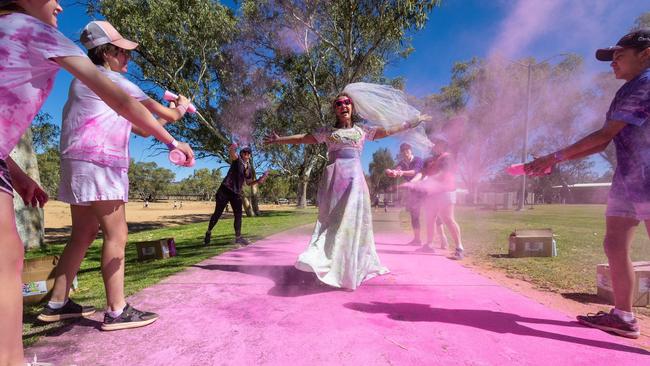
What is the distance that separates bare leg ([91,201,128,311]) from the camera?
7.48ft

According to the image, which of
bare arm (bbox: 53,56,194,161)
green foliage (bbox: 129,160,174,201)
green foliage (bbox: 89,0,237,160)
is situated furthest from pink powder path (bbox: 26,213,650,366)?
green foliage (bbox: 129,160,174,201)

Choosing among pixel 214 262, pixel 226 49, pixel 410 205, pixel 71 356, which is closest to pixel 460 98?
pixel 226 49

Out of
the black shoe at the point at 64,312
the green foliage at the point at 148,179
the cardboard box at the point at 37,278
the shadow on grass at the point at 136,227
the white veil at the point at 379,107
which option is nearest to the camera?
the black shoe at the point at 64,312

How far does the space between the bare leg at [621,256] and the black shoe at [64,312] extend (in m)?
3.98

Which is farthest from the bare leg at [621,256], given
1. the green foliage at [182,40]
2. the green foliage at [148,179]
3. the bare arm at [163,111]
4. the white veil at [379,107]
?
the green foliage at [148,179]

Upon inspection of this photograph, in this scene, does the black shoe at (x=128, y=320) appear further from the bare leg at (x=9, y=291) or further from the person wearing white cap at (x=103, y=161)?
the bare leg at (x=9, y=291)

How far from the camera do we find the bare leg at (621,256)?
236 centimetres

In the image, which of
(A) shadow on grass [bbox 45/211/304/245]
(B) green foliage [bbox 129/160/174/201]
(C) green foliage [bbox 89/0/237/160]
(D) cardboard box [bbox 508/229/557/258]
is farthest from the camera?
(B) green foliage [bbox 129/160/174/201]

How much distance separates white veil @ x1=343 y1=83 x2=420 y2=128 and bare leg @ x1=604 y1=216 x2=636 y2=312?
223 centimetres

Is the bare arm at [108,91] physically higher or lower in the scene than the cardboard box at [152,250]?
higher

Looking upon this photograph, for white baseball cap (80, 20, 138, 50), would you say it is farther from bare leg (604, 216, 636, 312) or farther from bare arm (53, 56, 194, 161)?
bare leg (604, 216, 636, 312)

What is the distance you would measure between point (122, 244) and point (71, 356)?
0.71 metres

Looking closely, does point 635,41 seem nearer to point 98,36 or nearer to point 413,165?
point 98,36

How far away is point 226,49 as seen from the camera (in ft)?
57.2
